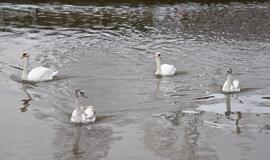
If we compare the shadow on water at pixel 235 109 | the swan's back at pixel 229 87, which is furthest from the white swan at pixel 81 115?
the swan's back at pixel 229 87

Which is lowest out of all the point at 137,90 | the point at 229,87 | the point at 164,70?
the point at 137,90

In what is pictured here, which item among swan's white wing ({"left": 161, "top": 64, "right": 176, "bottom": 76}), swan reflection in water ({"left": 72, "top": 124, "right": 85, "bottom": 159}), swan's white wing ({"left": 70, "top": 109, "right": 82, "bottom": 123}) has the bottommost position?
swan reflection in water ({"left": 72, "top": 124, "right": 85, "bottom": 159})

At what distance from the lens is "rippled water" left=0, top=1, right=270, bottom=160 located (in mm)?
12758

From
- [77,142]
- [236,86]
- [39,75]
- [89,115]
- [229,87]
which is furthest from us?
[39,75]

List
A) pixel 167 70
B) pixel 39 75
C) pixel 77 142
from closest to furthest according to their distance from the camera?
pixel 77 142, pixel 39 75, pixel 167 70

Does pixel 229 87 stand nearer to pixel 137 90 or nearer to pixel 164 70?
pixel 137 90

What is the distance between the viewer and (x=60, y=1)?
151 ft

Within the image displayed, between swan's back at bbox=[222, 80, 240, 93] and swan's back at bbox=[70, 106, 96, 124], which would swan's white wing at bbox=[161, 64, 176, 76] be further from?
swan's back at bbox=[70, 106, 96, 124]

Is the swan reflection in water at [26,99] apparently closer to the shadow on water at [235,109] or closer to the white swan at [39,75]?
the white swan at [39,75]

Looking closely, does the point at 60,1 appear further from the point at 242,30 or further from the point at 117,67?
the point at 117,67

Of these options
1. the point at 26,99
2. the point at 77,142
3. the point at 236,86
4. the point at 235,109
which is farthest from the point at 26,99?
the point at 236,86

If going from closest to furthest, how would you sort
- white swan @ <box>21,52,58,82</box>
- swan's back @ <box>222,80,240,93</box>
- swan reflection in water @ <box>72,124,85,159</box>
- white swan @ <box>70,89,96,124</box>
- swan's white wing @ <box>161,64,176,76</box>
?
1. swan reflection in water @ <box>72,124,85,159</box>
2. white swan @ <box>70,89,96,124</box>
3. swan's back @ <box>222,80,240,93</box>
4. white swan @ <box>21,52,58,82</box>
5. swan's white wing @ <box>161,64,176,76</box>

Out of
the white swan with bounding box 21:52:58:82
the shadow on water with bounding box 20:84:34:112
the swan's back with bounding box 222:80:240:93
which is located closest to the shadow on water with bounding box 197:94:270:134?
the swan's back with bounding box 222:80:240:93

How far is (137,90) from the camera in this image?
17.7m
